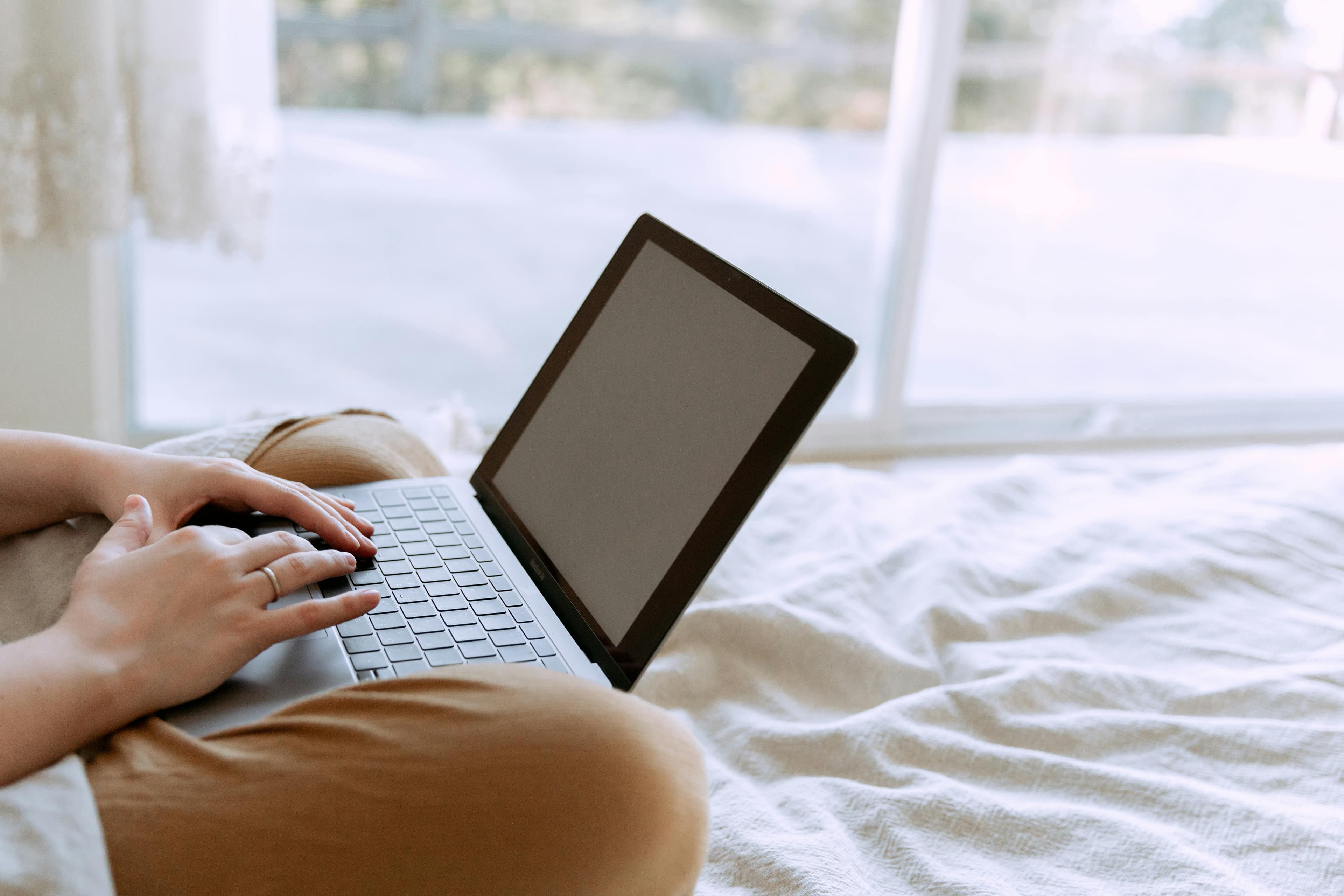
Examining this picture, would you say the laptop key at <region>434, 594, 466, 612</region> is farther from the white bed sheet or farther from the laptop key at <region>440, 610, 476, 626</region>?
the white bed sheet

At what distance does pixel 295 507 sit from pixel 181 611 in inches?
6.6

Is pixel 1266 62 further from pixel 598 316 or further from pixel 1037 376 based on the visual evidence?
pixel 598 316

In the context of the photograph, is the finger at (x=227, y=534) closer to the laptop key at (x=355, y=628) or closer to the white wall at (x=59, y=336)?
the laptop key at (x=355, y=628)

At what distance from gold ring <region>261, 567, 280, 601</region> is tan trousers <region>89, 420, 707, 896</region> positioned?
111mm

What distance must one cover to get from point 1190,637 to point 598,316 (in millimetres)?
605

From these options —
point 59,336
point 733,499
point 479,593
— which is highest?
point 733,499

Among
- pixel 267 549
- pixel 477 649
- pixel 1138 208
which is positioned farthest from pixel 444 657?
pixel 1138 208

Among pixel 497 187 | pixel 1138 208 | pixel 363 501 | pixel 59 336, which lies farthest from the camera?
pixel 1138 208

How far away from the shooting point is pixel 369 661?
2.32ft

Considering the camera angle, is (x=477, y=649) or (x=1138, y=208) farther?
(x=1138, y=208)

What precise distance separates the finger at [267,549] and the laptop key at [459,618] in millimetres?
98

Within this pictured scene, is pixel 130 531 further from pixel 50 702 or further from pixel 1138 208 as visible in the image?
pixel 1138 208

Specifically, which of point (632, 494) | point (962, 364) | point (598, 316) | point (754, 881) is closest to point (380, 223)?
point (962, 364)

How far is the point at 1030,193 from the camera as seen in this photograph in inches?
106
